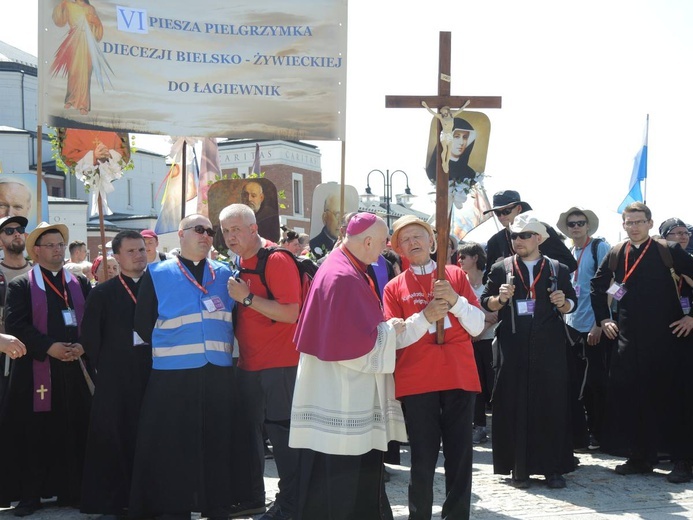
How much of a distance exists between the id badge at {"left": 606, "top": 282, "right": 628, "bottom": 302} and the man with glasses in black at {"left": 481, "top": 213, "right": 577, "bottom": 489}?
69 centimetres

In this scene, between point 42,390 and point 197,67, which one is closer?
point 42,390

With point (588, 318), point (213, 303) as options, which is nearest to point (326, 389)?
point (213, 303)

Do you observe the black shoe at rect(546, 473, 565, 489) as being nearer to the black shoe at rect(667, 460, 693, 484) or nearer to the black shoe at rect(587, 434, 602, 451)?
the black shoe at rect(667, 460, 693, 484)

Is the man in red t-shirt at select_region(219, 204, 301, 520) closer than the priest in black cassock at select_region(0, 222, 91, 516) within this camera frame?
Yes

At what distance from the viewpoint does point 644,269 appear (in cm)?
809

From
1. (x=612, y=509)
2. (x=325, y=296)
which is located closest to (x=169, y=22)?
(x=325, y=296)

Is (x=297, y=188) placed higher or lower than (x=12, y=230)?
higher

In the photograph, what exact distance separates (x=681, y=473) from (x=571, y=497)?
1182 millimetres

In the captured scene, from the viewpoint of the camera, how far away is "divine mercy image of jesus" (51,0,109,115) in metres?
8.30

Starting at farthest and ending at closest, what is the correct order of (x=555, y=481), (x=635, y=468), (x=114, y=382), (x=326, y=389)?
(x=635, y=468), (x=555, y=481), (x=114, y=382), (x=326, y=389)

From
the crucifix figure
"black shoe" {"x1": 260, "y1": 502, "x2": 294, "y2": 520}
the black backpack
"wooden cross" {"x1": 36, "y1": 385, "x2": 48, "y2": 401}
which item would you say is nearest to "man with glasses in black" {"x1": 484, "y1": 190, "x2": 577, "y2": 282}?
the black backpack

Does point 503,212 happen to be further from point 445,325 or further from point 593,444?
point 445,325

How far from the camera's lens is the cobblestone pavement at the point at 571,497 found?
6.65 metres

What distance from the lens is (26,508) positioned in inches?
276
